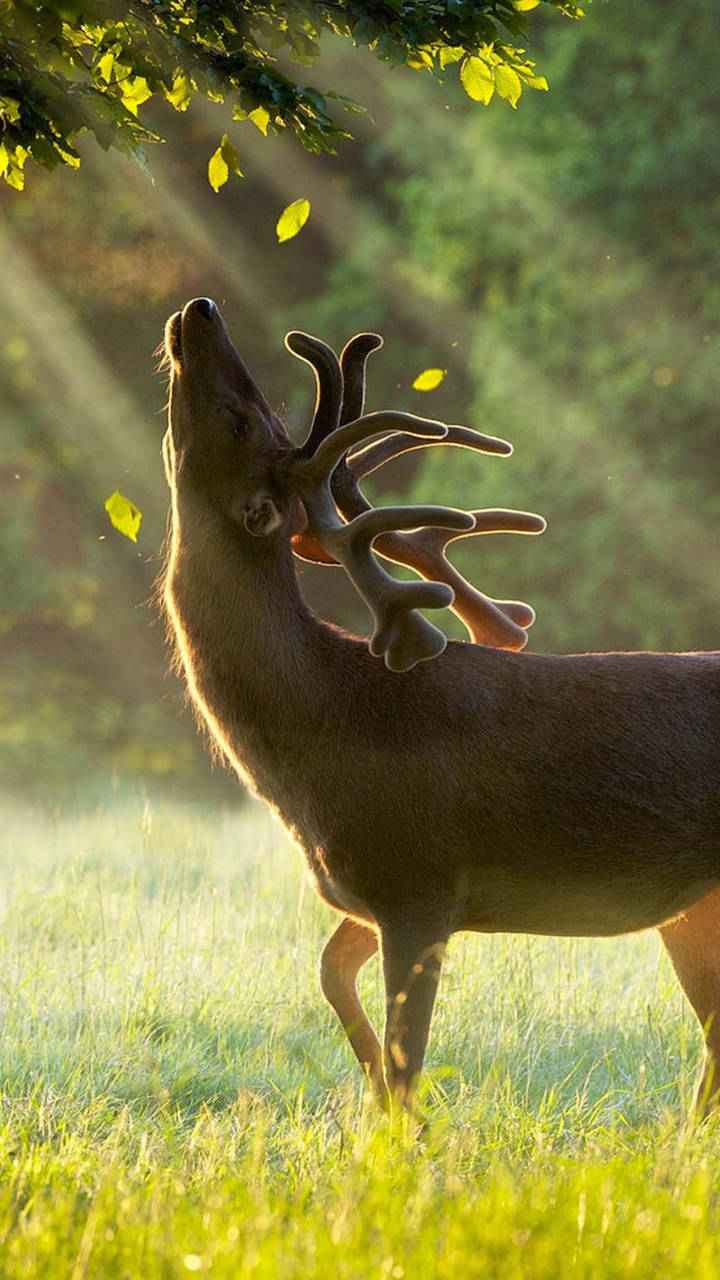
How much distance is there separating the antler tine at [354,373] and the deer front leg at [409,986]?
1.56 m

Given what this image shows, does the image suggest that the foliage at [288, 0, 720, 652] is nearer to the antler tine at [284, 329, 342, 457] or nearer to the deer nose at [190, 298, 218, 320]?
the antler tine at [284, 329, 342, 457]

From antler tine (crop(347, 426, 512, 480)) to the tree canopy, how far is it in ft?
2.91

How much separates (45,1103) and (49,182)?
18.7 metres

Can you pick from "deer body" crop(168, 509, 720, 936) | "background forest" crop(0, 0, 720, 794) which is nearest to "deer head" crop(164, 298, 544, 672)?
"deer body" crop(168, 509, 720, 936)

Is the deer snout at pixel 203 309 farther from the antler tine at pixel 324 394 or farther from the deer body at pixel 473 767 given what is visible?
the deer body at pixel 473 767

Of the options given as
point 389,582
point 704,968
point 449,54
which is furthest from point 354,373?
point 704,968

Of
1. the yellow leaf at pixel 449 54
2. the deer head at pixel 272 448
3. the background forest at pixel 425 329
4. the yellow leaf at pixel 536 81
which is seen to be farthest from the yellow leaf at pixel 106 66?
the background forest at pixel 425 329

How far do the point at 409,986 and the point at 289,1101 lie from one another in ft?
3.72

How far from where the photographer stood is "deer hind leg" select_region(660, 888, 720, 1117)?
17.5ft

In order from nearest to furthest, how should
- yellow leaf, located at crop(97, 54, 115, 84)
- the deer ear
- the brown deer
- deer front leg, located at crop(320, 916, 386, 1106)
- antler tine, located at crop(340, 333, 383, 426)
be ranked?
the brown deer → the deer ear → deer front leg, located at crop(320, 916, 386, 1106) → antler tine, located at crop(340, 333, 383, 426) → yellow leaf, located at crop(97, 54, 115, 84)

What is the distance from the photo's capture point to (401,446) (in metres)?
5.41

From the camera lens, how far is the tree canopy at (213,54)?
16.2 ft

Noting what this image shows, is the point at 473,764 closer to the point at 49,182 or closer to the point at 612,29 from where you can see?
the point at 612,29

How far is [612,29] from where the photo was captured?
17422 millimetres
